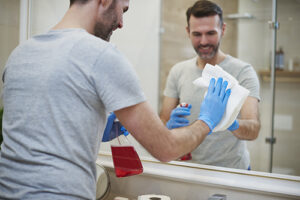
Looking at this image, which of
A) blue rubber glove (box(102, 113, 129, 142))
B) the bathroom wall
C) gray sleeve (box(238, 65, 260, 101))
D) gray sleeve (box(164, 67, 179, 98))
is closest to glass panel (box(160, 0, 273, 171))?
gray sleeve (box(164, 67, 179, 98))

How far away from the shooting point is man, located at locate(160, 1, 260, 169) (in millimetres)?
1462

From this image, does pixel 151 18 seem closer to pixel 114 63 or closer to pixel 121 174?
pixel 121 174

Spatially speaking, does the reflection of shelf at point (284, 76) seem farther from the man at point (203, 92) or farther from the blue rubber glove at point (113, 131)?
the blue rubber glove at point (113, 131)

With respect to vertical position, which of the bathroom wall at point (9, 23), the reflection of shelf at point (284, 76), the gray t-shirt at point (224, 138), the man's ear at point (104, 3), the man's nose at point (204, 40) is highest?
the bathroom wall at point (9, 23)

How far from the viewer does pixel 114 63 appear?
2.64 ft

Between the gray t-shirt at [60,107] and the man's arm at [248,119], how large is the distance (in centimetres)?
77

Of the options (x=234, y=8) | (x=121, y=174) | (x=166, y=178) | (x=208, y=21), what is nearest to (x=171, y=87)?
(x=208, y=21)

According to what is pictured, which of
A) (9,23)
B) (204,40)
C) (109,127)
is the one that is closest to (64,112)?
(109,127)

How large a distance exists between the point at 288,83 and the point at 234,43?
0.49 m

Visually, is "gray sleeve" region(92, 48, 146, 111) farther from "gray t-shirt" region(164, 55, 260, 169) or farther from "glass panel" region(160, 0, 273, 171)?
"glass panel" region(160, 0, 273, 171)

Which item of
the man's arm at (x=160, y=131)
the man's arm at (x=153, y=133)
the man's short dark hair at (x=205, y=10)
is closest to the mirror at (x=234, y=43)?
the man's short dark hair at (x=205, y=10)

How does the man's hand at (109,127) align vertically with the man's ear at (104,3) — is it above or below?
below

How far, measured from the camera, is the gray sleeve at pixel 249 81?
1.52m

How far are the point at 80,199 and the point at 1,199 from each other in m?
0.20
